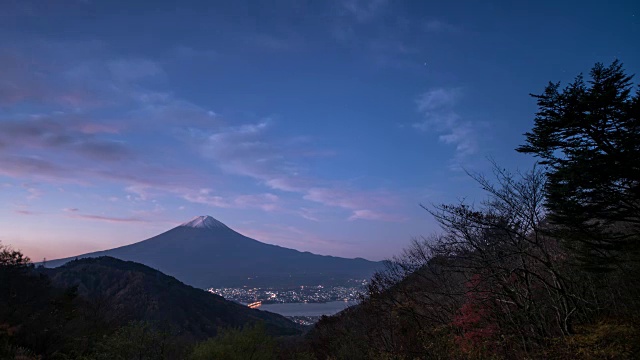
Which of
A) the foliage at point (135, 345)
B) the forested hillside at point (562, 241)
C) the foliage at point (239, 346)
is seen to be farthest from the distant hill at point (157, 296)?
the forested hillside at point (562, 241)

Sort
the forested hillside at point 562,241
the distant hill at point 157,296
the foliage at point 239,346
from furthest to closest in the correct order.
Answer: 1. the distant hill at point 157,296
2. the foliage at point 239,346
3. the forested hillside at point 562,241

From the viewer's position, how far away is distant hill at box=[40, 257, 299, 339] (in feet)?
235

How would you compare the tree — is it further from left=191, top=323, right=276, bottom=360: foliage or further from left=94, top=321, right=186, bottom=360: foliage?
left=191, top=323, right=276, bottom=360: foliage

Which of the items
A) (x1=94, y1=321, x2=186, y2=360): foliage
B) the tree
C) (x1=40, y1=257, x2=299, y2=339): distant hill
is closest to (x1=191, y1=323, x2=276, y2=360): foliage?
(x1=94, y1=321, x2=186, y2=360): foliage

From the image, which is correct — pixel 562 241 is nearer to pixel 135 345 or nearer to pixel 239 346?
pixel 135 345

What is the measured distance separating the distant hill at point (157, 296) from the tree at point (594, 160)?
215ft

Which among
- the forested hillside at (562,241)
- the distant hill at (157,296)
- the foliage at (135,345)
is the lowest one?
the distant hill at (157,296)

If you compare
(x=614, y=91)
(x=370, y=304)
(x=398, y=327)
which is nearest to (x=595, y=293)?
(x=614, y=91)

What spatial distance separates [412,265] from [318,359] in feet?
53.0

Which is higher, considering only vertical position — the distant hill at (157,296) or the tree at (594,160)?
the tree at (594,160)

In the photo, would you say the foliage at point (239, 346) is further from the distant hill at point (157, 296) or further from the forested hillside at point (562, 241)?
the distant hill at point (157, 296)

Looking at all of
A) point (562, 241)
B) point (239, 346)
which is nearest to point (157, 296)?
point (239, 346)

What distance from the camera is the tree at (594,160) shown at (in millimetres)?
12391

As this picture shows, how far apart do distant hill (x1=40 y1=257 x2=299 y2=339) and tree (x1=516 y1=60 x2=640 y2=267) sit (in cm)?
6539
